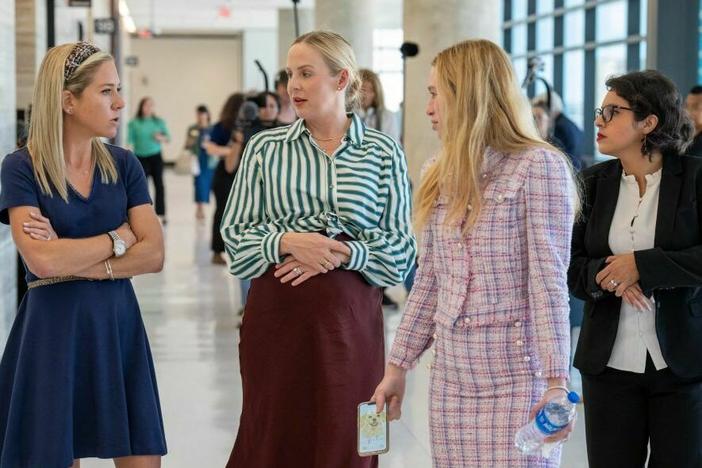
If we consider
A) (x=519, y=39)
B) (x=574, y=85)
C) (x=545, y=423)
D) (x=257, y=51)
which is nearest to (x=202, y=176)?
(x=519, y=39)

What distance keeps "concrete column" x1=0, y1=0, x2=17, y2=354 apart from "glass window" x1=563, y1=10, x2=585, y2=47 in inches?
394

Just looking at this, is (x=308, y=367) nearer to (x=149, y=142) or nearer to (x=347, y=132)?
(x=347, y=132)

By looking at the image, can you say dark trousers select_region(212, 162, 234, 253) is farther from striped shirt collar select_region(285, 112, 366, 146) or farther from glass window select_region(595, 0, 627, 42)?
striped shirt collar select_region(285, 112, 366, 146)

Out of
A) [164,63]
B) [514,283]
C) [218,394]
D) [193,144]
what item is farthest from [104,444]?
[164,63]

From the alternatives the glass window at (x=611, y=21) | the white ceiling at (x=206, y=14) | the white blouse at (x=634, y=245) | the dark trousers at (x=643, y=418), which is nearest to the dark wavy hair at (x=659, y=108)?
the white blouse at (x=634, y=245)

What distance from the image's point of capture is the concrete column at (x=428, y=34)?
9328 mm

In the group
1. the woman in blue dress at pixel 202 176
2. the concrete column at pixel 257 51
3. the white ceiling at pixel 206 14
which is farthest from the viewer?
the concrete column at pixel 257 51

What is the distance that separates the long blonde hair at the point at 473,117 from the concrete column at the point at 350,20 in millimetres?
11376

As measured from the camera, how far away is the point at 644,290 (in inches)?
136

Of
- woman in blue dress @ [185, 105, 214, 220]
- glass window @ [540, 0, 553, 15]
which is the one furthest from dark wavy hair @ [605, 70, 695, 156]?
woman in blue dress @ [185, 105, 214, 220]

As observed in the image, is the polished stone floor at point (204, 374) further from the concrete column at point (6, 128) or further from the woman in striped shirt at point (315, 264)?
the woman in striped shirt at point (315, 264)

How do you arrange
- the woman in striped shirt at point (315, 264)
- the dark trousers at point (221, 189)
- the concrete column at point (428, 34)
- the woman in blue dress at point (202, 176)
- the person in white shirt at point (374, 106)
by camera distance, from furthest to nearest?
the woman in blue dress at point (202, 176)
the dark trousers at point (221, 189)
the concrete column at point (428, 34)
the person in white shirt at point (374, 106)
the woman in striped shirt at point (315, 264)

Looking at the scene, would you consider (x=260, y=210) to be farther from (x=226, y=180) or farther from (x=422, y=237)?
(x=226, y=180)

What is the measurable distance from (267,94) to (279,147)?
16.5 feet
